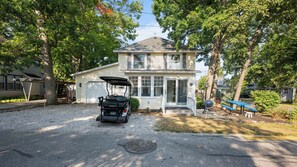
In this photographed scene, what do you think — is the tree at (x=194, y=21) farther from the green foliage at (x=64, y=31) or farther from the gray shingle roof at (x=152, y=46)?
the green foliage at (x=64, y=31)

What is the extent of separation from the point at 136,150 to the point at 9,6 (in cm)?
1123

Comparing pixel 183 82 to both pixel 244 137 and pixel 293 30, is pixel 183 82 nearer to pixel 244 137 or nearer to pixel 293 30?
pixel 244 137

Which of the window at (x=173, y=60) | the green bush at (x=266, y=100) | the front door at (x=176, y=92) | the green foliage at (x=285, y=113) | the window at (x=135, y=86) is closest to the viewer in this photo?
the green foliage at (x=285, y=113)

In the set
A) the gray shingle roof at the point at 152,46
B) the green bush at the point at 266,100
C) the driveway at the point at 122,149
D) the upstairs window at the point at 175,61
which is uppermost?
the gray shingle roof at the point at 152,46

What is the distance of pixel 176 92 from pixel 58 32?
10.3m

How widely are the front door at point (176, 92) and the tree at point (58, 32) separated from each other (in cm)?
882

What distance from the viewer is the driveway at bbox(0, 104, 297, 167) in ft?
12.1

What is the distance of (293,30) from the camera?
10758 millimetres

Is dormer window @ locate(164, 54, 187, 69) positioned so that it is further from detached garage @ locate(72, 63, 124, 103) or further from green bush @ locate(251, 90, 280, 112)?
detached garage @ locate(72, 63, 124, 103)

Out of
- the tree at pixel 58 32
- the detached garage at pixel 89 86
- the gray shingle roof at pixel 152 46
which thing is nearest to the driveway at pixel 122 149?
the tree at pixel 58 32

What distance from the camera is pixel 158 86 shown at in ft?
39.3

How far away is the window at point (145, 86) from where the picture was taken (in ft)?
39.3

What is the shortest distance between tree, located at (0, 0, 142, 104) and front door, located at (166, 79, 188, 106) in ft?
28.9

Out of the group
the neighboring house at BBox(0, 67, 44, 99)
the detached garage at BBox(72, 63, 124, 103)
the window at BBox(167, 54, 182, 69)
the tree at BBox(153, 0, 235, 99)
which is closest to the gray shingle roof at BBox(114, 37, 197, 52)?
the window at BBox(167, 54, 182, 69)
